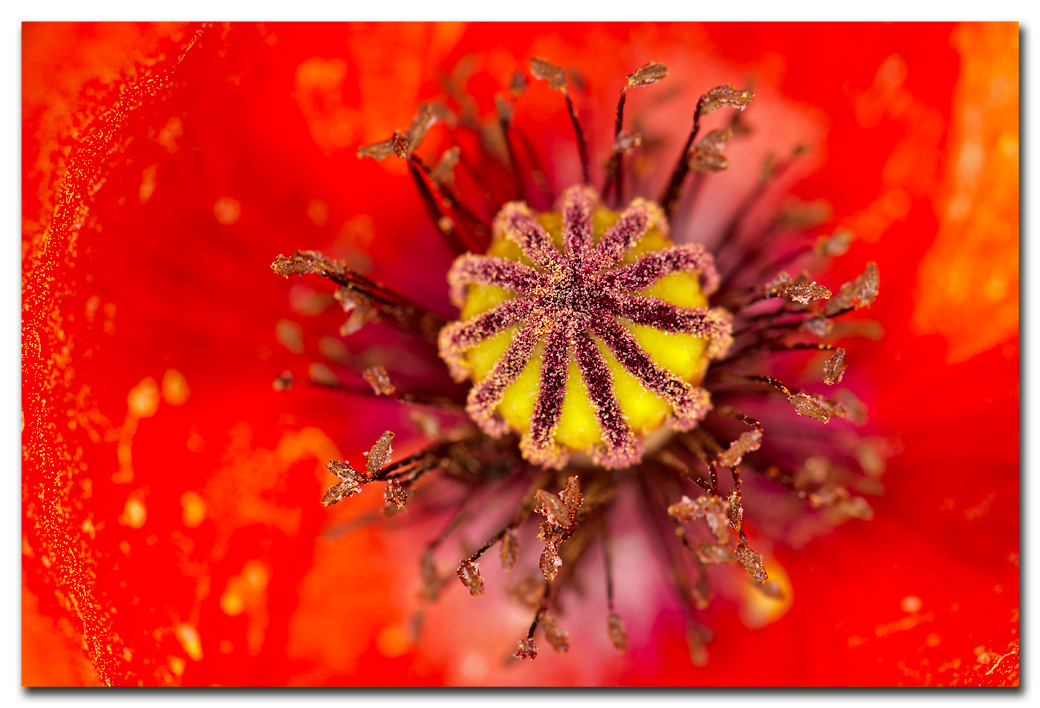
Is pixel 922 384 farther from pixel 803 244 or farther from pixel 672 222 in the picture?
pixel 672 222

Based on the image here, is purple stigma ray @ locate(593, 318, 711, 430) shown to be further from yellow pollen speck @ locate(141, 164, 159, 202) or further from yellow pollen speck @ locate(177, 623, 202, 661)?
yellow pollen speck @ locate(177, 623, 202, 661)

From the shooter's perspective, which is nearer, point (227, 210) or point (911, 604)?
point (911, 604)

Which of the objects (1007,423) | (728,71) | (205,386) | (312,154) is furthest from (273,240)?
(1007,423)

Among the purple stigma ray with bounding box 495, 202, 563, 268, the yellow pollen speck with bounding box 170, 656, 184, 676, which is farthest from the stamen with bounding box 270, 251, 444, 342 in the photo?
the yellow pollen speck with bounding box 170, 656, 184, 676

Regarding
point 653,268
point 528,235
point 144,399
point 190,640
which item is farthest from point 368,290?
point 190,640

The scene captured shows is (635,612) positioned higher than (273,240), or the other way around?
(273,240)

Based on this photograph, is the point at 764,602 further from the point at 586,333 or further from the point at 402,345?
the point at 402,345

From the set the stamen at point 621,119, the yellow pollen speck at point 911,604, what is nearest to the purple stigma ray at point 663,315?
the stamen at point 621,119
